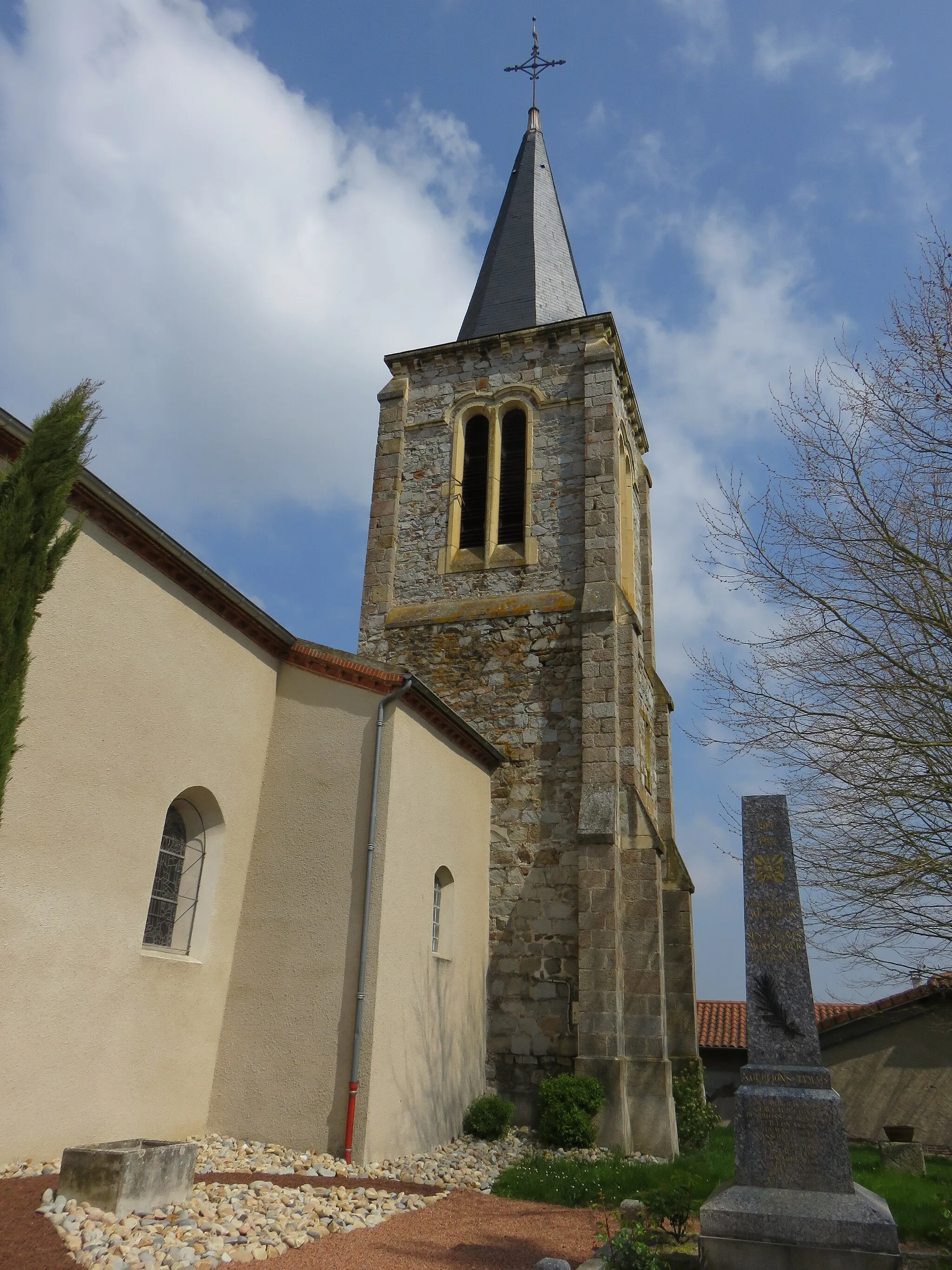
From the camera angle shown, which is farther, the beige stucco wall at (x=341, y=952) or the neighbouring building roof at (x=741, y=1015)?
the neighbouring building roof at (x=741, y=1015)

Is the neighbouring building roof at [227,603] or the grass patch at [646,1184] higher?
the neighbouring building roof at [227,603]

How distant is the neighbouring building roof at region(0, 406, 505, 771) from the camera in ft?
26.5

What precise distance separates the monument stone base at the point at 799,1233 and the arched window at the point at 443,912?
570 centimetres

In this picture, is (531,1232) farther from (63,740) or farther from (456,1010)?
(63,740)

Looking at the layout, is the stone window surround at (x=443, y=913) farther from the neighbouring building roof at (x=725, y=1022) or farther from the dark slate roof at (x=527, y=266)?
the neighbouring building roof at (x=725, y=1022)

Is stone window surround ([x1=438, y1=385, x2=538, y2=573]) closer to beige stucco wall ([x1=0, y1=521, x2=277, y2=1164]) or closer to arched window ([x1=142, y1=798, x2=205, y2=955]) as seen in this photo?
beige stucco wall ([x1=0, y1=521, x2=277, y2=1164])

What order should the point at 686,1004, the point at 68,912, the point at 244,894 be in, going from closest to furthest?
the point at 68,912
the point at 244,894
the point at 686,1004

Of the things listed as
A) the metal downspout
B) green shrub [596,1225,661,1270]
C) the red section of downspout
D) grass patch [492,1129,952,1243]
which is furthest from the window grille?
green shrub [596,1225,661,1270]

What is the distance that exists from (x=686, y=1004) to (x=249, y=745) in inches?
287

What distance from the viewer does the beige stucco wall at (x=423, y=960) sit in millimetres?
9000

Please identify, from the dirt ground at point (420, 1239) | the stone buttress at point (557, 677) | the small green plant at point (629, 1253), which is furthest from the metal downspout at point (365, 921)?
the small green plant at point (629, 1253)

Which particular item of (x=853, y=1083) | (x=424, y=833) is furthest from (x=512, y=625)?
(x=853, y=1083)

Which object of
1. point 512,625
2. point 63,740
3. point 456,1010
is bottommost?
point 456,1010

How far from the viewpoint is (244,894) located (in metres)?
9.73
